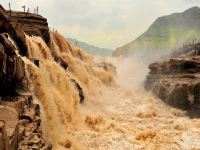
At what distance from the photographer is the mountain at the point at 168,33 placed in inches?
5969

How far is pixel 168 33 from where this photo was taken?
169 meters

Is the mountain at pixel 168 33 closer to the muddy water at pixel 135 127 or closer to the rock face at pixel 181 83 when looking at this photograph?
the rock face at pixel 181 83

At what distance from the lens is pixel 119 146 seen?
1686 centimetres

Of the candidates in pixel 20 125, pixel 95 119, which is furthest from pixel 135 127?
pixel 20 125

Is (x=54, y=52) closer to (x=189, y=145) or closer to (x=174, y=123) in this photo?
(x=174, y=123)

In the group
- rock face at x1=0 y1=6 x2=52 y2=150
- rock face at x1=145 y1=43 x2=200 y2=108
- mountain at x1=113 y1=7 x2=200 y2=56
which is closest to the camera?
rock face at x1=0 y1=6 x2=52 y2=150

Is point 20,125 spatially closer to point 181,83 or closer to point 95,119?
point 95,119

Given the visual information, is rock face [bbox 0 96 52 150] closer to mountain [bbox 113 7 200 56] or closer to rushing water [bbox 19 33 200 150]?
rushing water [bbox 19 33 200 150]

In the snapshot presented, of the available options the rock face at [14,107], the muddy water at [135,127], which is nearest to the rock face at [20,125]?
the rock face at [14,107]

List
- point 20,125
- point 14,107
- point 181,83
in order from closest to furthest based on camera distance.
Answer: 1. point 20,125
2. point 14,107
3. point 181,83

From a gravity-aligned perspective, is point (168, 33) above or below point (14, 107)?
above

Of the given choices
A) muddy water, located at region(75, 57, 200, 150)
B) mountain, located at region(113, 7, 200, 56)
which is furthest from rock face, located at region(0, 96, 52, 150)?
mountain, located at region(113, 7, 200, 56)

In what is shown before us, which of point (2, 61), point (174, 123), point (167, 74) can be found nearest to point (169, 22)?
point (167, 74)

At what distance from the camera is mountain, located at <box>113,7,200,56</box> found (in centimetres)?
15162
